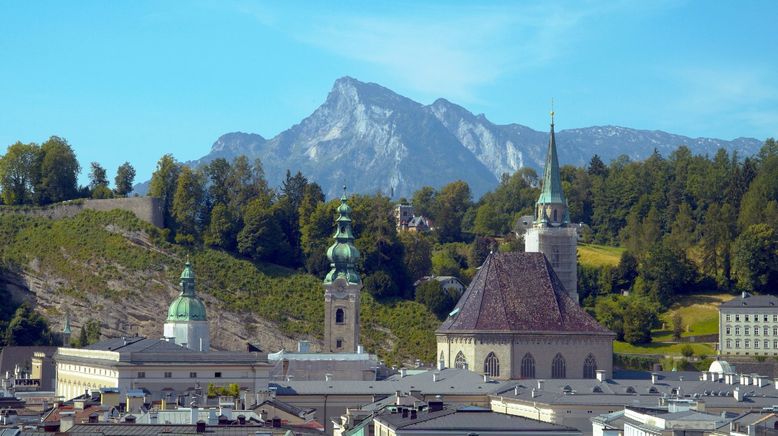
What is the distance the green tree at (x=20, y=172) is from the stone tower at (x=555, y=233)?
129 feet

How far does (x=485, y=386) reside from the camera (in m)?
108

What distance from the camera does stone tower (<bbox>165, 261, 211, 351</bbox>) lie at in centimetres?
12025

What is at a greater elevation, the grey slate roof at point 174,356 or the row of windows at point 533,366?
the grey slate roof at point 174,356

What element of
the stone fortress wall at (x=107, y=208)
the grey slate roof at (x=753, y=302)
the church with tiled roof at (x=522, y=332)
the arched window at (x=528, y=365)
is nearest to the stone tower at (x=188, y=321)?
the church with tiled roof at (x=522, y=332)

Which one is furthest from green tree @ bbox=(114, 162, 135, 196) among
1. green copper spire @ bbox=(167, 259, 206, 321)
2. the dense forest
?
green copper spire @ bbox=(167, 259, 206, 321)

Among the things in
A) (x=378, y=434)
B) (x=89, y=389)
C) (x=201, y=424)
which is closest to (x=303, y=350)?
(x=89, y=389)

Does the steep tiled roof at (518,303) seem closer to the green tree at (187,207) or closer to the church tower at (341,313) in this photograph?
the church tower at (341,313)

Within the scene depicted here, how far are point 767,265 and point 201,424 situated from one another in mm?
100996

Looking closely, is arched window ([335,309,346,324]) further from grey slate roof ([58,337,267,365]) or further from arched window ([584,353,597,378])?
grey slate roof ([58,337,267,365])

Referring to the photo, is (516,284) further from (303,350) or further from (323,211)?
(323,211)

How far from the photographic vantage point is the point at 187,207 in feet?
492

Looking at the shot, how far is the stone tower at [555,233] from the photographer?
140 m

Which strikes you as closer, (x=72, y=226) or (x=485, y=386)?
(x=485, y=386)

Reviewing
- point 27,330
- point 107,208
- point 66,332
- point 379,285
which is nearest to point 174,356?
point 66,332
